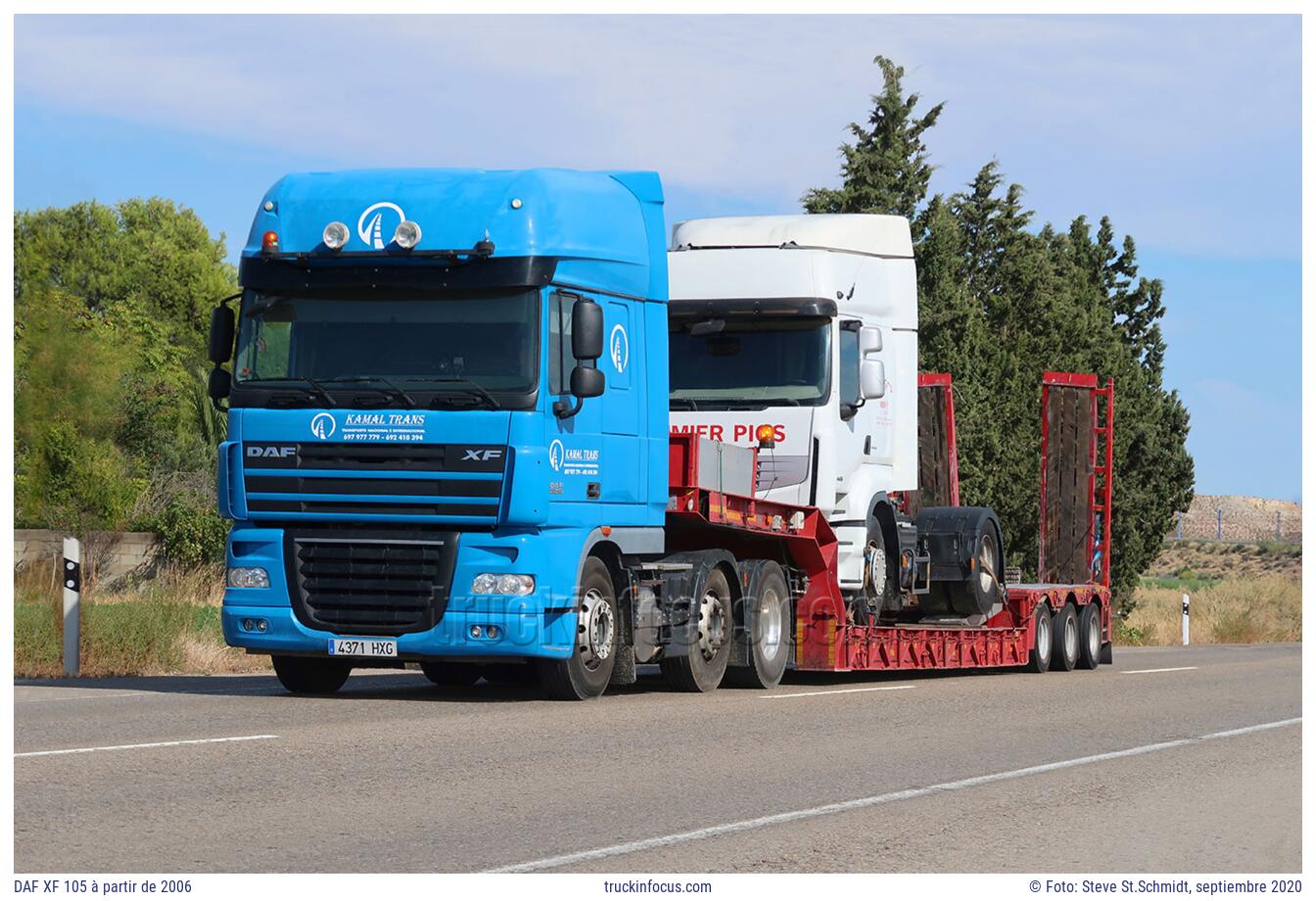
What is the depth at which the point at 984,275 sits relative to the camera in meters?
48.8

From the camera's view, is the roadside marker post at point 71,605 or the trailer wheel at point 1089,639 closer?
the roadside marker post at point 71,605

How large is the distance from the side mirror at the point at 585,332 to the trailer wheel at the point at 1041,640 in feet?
30.3

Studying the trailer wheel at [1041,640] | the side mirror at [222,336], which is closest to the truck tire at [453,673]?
the side mirror at [222,336]

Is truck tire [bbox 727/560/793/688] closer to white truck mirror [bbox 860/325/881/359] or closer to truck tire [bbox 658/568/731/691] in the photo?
truck tire [bbox 658/568/731/691]

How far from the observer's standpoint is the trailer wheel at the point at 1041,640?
70.7 ft

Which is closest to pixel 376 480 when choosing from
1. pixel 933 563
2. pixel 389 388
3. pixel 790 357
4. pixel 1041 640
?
pixel 389 388

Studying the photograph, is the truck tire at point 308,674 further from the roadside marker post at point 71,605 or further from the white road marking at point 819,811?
the white road marking at point 819,811

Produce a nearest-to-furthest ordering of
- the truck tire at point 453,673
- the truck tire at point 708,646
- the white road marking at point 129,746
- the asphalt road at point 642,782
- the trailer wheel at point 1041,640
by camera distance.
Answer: the asphalt road at point 642,782, the white road marking at point 129,746, the truck tire at point 708,646, the truck tire at point 453,673, the trailer wheel at point 1041,640

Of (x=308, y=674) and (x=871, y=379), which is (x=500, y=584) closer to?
(x=308, y=674)

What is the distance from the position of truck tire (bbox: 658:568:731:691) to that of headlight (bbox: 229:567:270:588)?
3.42 meters

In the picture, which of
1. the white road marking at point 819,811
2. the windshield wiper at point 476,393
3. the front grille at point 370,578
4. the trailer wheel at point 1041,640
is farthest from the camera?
the trailer wheel at point 1041,640

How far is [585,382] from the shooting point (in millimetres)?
13875
